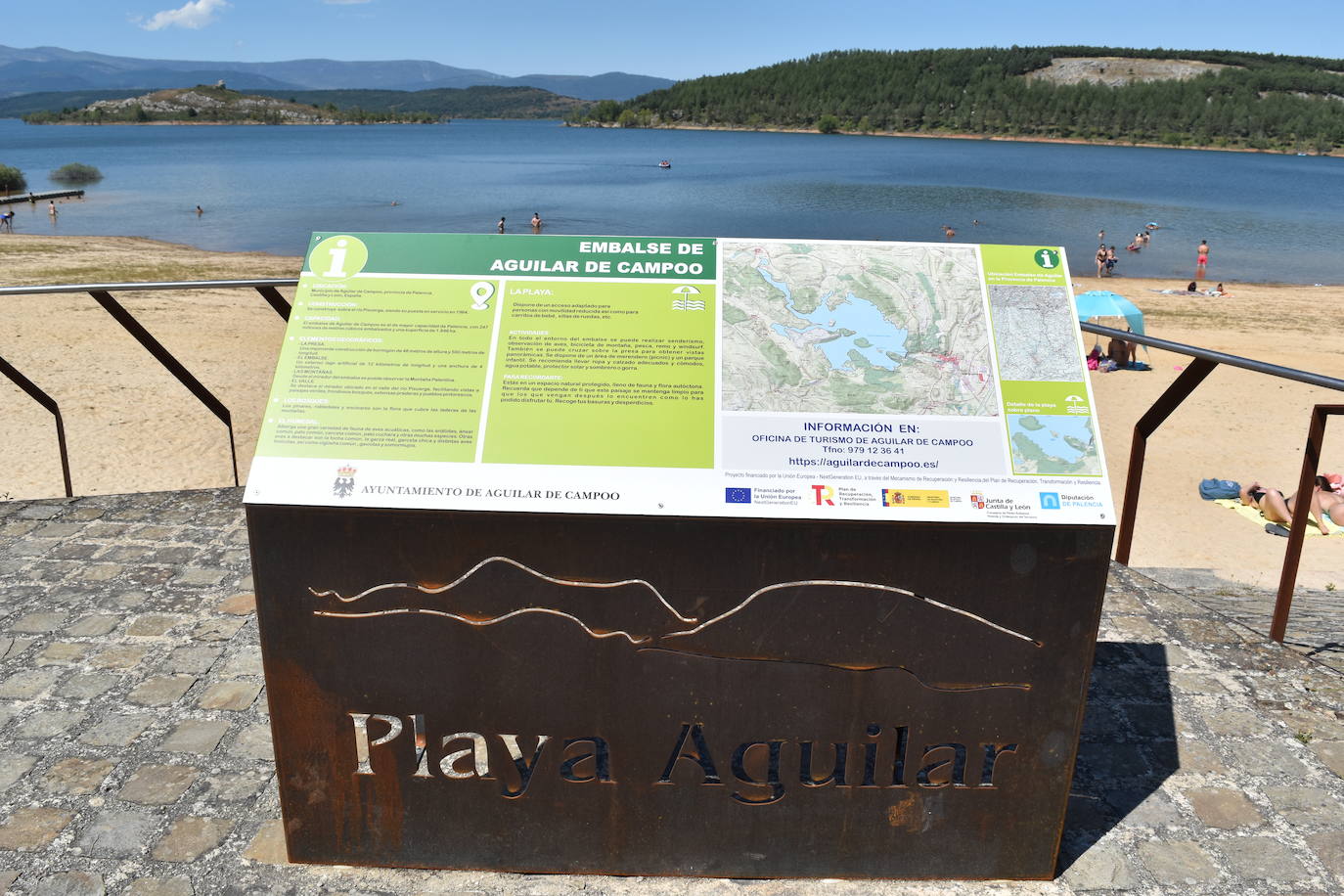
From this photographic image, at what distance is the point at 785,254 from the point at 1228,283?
95.4 ft

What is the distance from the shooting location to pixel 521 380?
2.17 m

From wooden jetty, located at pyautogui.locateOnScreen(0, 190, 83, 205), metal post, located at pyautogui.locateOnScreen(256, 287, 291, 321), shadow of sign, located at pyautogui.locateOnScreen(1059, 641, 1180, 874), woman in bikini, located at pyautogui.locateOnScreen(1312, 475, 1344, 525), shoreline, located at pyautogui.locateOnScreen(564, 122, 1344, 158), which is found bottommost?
woman in bikini, located at pyautogui.locateOnScreen(1312, 475, 1344, 525)

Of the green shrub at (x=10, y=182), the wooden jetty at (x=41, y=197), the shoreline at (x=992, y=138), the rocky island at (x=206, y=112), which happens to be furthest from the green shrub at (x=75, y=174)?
the rocky island at (x=206, y=112)

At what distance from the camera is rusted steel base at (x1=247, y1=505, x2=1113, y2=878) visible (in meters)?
2.08

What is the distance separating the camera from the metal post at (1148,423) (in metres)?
3.23

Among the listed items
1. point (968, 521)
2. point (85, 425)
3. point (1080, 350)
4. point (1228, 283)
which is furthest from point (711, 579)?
point (1228, 283)

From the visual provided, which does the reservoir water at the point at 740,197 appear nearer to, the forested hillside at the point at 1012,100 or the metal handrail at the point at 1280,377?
the forested hillside at the point at 1012,100

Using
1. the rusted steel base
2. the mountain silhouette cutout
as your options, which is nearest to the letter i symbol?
the rusted steel base

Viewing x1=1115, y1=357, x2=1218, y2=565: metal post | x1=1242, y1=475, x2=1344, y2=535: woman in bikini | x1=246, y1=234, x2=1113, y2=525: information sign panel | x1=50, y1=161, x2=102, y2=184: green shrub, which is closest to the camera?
x1=246, y1=234, x2=1113, y2=525: information sign panel

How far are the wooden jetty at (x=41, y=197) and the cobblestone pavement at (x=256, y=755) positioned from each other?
47.9 meters

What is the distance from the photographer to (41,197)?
44.4 metres

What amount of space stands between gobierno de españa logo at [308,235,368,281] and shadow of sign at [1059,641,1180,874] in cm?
229

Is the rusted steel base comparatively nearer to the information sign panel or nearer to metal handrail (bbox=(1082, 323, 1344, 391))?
the information sign panel

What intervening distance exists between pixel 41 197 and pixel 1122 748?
52.8 metres
